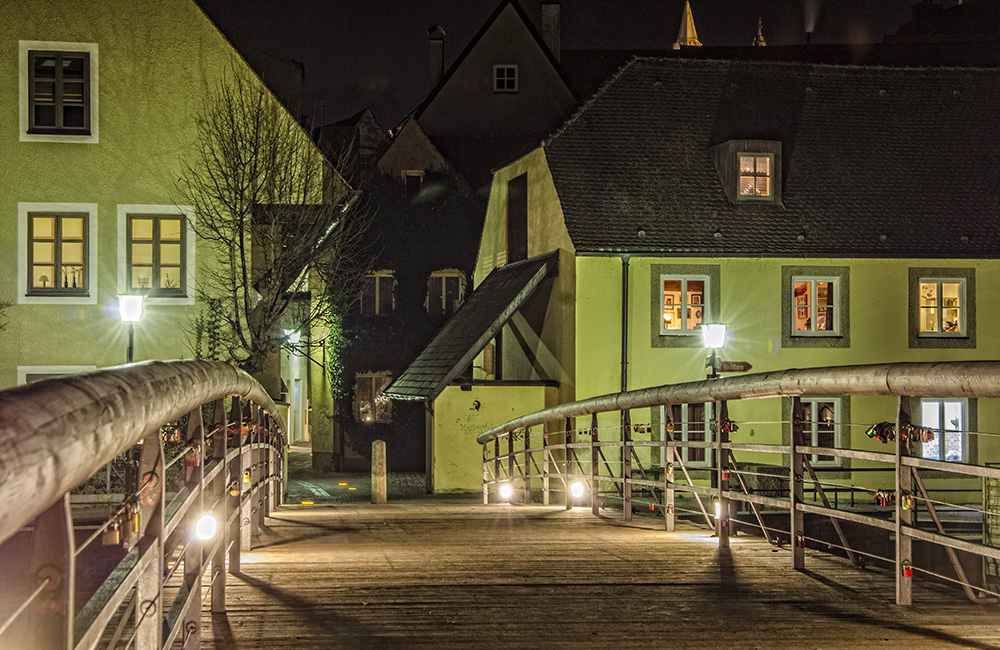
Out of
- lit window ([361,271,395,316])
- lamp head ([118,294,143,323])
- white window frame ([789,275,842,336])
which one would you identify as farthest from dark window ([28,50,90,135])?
white window frame ([789,275,842,336])

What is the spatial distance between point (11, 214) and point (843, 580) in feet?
64.8

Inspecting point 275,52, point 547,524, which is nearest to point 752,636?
point 547,524

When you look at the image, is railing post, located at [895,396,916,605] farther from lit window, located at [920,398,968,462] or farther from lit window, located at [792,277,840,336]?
lit window, located at [920,398,968,462]

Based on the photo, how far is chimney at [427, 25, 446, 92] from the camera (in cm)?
3594

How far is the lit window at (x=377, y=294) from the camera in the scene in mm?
32500

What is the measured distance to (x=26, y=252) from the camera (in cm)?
2170

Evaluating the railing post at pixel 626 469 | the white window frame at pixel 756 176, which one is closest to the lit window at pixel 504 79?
the white window frame at pixel 756 176

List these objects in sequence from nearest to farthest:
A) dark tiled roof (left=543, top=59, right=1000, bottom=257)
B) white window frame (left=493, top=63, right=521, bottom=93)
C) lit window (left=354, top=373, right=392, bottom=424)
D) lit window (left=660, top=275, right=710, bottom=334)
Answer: dark tiled roof (left=543, top=59, right=1000, bottom=257), lit window (left=660, top=275, right=710, bottom=334), lit window (left=354, top=373, right=392, bottom=424), white window frame (left=493, top=63, right=521, bottom=93)

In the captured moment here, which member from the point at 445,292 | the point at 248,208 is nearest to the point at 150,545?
the point at 248,208

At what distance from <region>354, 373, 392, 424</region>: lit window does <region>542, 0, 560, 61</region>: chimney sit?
11.9 metres

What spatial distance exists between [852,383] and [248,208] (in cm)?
1836

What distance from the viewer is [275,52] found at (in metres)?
36.7

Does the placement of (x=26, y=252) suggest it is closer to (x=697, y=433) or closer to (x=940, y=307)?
(x=697, y=433)

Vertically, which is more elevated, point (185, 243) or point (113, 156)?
point (113, 156)
